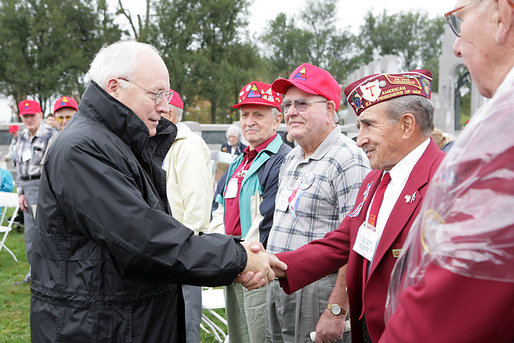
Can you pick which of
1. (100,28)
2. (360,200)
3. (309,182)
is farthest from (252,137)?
(100,28)

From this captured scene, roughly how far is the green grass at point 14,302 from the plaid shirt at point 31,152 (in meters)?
1.33

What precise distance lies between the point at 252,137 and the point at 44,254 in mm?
2272

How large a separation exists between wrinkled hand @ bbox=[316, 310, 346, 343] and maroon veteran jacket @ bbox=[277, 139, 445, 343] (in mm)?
301

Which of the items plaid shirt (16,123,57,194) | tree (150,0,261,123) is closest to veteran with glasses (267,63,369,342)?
plaid shirt (16,123,57,194)

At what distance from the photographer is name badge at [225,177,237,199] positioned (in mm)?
3865

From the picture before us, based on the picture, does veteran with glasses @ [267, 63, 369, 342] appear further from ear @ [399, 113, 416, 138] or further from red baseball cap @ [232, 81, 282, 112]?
red baseball cap @ [232, 81, 282, 112]

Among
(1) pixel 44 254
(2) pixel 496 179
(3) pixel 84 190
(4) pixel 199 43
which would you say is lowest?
(1) pixel 44 254

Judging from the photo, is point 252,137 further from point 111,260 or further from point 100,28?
point 100,28

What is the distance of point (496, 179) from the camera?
907 mm

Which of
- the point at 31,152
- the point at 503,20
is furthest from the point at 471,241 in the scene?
the point at 31,152

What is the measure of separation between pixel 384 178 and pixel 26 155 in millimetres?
6070

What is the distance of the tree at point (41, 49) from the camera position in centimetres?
3117

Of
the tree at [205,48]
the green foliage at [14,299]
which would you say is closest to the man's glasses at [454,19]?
the green foliage at [14,299]

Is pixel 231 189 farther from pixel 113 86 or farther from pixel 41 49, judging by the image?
pixel 41 49
